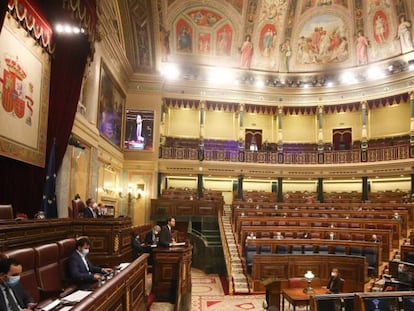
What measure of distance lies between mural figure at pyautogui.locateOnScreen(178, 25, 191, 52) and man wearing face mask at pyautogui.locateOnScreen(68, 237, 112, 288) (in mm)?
16224

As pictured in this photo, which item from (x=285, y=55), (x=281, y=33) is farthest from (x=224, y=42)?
(x=285, y=55)

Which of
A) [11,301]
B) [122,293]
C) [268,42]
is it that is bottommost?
[122,293]

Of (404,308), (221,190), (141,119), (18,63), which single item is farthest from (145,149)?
(404,308)

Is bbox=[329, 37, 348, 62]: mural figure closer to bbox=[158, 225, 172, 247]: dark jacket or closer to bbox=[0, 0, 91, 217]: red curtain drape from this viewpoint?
bbox=[0, 0, 91, 217]: red curtain drape

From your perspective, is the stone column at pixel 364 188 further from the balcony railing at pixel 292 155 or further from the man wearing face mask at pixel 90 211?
the man wearing face mask at pixel 90 211

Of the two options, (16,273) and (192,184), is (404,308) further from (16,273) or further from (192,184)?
(192,184)

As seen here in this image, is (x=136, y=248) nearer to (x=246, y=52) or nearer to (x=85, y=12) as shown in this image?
(x=85, y=12)

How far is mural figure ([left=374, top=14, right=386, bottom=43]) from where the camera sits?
1834 centimetres

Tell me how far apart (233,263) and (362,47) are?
1334 centimetres

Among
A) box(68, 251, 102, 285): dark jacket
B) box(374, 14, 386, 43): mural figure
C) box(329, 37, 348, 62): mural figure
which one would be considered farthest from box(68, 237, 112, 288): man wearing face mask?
box(329, 37, 348, 62): mural figure

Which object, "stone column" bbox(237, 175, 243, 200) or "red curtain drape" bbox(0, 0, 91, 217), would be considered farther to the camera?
"stone column" bbox(237, 175, 243, 200)

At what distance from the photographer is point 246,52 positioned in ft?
64.9

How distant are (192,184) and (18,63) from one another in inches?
575

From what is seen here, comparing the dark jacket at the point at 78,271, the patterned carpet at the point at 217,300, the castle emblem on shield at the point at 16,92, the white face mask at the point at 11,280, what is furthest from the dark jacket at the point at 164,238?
the white face mask at the point at 11,280
